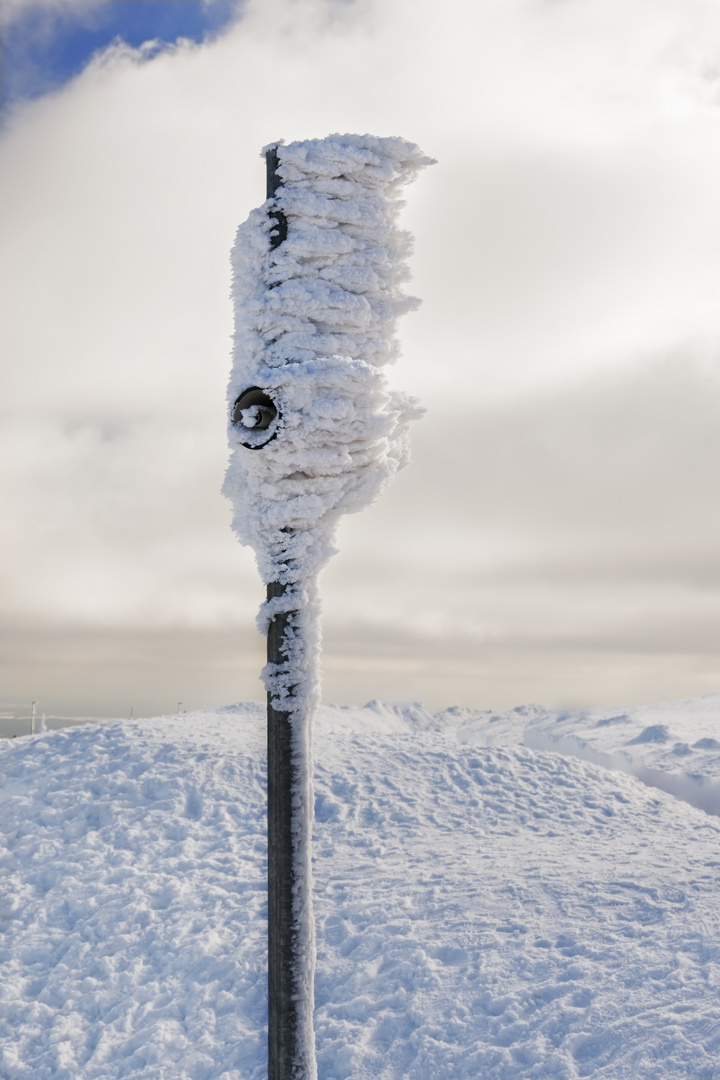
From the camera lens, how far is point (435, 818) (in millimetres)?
9828

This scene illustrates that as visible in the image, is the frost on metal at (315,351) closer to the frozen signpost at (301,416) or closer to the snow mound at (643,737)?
the frozen signpost at (301,416)

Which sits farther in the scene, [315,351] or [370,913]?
[370,913]

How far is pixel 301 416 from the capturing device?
3508 mm

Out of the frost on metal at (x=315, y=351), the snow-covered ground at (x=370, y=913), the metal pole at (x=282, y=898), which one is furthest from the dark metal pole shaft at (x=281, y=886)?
the snow-covered ground at (x=370, y=913)

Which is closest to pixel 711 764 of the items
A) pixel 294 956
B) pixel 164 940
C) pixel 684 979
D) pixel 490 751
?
pixel 490 751

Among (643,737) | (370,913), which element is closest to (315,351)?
(370,913)

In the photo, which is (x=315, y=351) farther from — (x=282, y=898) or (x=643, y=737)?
(x=643, y=737)

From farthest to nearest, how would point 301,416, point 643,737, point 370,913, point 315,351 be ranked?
point 643,737
point 370,913
point 315,351
point 301,416

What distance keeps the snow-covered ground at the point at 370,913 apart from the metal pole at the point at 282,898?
1.63 feet

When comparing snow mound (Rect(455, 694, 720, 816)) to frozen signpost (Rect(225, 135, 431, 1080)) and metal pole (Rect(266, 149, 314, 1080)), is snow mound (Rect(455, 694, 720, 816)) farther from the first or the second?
frozen signpost (Rect(225, 135, 431, 1080))

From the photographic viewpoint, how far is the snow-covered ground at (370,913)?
5.84 metres

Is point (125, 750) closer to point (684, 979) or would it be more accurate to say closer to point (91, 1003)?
point (91, 1003)

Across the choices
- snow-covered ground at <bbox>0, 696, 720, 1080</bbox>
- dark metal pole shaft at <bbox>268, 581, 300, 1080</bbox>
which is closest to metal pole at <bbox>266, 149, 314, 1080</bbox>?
dark metal pole shaft at <bbox>268, 581, 300, 1080</bbox>

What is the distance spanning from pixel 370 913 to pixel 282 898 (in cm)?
435
